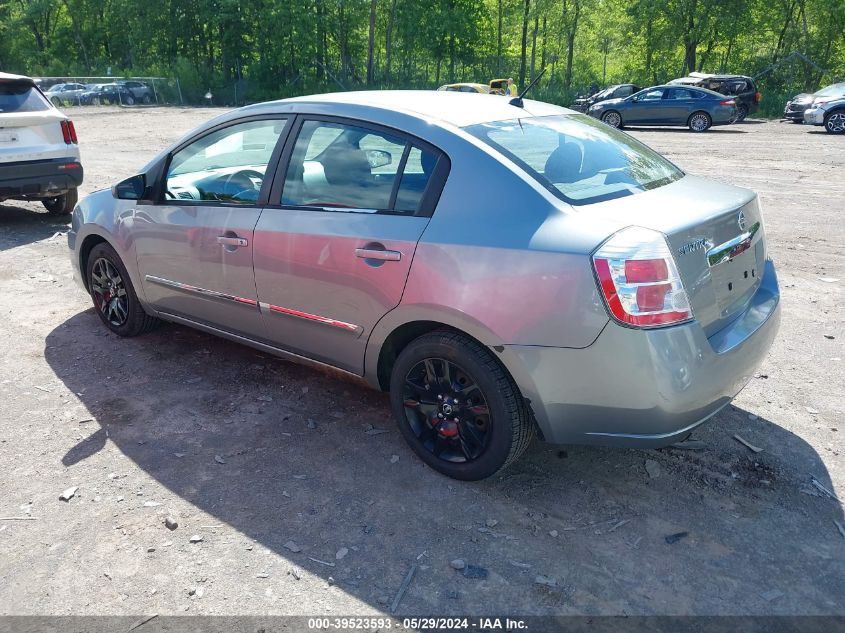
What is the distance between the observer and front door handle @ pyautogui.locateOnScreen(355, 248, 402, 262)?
3.29 metres

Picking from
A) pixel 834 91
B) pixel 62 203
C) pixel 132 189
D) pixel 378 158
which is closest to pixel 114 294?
pixel 132 189

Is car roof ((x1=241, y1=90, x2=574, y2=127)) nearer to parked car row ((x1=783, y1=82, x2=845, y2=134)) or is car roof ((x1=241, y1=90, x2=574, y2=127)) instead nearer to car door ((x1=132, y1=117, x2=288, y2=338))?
car door ((x1=132, y1=117, x2=288, y2=338))

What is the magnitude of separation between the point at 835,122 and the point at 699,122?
379 centimetres

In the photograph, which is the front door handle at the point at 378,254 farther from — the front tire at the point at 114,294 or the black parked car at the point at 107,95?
the black parked car at the point at 107,95

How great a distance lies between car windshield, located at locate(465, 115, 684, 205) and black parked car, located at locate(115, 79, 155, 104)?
4356 centimetres

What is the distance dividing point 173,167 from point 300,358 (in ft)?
5.30

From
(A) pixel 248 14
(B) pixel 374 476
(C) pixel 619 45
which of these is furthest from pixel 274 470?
(A) pixel 248 14

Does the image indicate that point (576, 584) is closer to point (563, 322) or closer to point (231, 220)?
point (563, 322)

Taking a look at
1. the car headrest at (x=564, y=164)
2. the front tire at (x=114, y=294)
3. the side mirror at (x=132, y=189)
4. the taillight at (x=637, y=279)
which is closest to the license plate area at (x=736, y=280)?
the taillight at (x=637, y=279)

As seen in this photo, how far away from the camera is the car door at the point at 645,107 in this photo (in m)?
22.6

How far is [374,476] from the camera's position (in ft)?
11.4

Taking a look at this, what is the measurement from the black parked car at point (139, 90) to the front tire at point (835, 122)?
3700 cm

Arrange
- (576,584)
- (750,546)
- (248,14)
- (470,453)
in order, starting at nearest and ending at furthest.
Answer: (576,584)
(750,546)
(470,453)
(248,14)

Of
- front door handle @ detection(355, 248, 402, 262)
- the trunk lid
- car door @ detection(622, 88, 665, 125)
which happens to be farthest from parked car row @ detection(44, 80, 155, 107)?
the trunk lid
